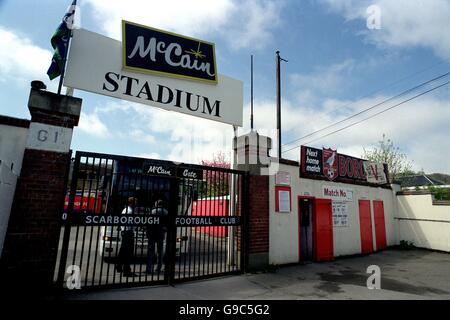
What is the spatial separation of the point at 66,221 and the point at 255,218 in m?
4.75

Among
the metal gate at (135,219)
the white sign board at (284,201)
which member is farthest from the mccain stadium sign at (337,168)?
the metal gate at (135,219)

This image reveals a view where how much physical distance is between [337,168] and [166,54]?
8.23 metres

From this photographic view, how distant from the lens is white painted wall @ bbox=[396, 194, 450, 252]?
12.6 metres

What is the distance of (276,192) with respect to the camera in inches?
345

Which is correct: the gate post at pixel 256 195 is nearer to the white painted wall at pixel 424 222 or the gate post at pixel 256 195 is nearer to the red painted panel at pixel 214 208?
the red painted panel at pixel 214 208

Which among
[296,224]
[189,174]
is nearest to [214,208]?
[189,174]

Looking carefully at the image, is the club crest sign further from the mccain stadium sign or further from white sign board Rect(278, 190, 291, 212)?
white sign board Rect(278, 190, 291, 212)

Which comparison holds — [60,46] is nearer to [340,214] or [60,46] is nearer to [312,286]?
[312,286]

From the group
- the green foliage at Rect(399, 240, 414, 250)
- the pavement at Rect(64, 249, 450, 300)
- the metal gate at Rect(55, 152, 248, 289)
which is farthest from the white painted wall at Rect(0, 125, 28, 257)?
the green foliage at Rect(399, 240, 414, 250)

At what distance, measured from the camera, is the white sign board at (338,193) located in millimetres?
10680

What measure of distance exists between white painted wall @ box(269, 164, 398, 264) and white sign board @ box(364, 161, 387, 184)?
466 millimetres

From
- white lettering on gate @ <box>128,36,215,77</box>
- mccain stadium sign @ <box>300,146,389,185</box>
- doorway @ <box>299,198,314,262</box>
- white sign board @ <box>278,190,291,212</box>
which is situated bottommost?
doorway @ <box>299,198,314,262</box>

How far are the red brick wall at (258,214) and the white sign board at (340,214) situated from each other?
13.6 feet
